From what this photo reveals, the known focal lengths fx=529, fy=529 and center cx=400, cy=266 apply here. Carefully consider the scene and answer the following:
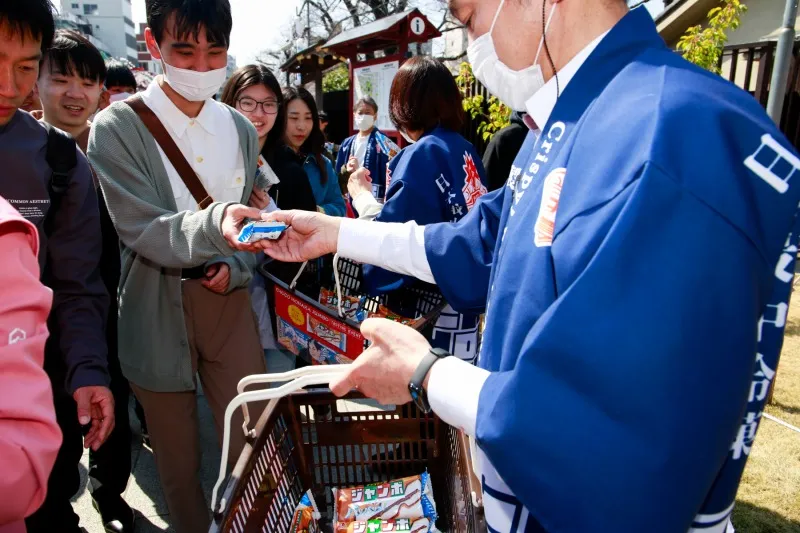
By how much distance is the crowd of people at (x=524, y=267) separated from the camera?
2.23ft

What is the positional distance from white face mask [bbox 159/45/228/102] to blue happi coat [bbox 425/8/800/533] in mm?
1685

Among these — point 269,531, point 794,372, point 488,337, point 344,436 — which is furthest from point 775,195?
point 794,372

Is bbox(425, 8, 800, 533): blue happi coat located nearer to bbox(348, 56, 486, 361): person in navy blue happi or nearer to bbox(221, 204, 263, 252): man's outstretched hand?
bbox(221, 204, 263, 252): man's outstretched hand

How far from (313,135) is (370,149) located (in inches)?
70.9

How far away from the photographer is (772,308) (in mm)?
890

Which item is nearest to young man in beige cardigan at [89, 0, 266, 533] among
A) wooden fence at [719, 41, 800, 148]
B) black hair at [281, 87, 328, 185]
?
black hair at [281, 87, 328, 185]

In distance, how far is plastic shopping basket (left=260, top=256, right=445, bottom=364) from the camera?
2.09 meters

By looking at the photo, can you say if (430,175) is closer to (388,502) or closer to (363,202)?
(363,202)

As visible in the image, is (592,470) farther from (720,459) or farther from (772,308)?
(772,308)

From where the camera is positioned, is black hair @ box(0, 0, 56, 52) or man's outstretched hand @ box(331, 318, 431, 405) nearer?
man's outstretched hand @ box(331, 318, 431, 405)

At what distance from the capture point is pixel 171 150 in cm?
196

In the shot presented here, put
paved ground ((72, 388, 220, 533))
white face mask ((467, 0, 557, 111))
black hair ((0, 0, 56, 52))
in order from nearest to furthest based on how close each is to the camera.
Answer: white face mask ((467, 0, 557, 111)) < black hair ((0, 0, 56, 52)) < paved ground ((72, 388, 220, 533))

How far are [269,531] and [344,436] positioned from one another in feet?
1.08

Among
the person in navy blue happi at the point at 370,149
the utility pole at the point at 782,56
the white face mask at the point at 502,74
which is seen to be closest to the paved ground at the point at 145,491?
the white face mask at the point at 502,74
